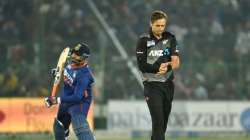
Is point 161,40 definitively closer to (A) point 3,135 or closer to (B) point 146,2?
(A) point 3,135

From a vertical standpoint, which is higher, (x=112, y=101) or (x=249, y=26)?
(x=249, y=26)

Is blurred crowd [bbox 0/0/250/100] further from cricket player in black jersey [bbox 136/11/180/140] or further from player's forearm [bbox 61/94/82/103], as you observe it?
player's forearm [bbox 61/94/82/103]

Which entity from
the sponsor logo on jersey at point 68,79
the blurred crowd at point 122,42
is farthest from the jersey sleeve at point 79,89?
the blurred crowd at point 122,42

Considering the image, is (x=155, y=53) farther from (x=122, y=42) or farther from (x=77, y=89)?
(x=122, y=42)

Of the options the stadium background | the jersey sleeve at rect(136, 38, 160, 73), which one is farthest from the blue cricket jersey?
the stadium background

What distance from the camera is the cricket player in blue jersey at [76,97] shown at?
11.8 metres

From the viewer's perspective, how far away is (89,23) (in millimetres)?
25125

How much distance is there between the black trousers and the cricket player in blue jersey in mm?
866

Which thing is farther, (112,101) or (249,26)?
(249,26)

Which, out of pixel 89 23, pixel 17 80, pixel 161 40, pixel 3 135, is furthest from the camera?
pixel 89 23

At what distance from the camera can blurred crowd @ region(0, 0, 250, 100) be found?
22953 millimetres

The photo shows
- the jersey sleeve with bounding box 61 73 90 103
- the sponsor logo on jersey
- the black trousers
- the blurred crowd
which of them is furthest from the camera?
the blurred crowd

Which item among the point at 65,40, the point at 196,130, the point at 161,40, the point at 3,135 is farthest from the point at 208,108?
the point at 161,40

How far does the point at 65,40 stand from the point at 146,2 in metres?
3.38
